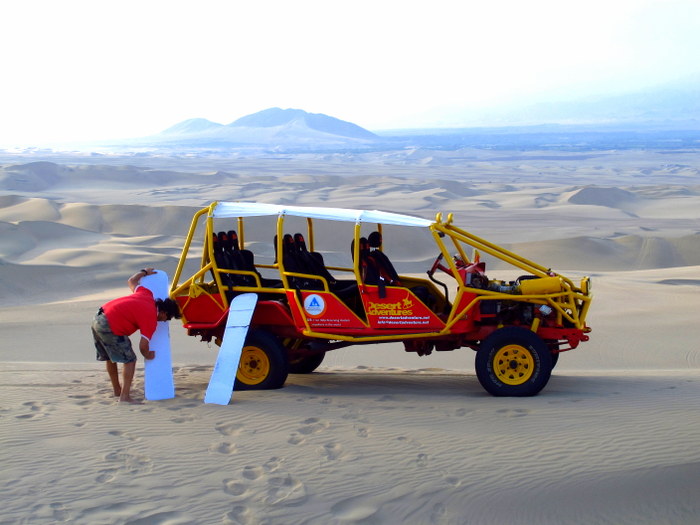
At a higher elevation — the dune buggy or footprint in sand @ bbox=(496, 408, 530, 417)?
the dune buggy

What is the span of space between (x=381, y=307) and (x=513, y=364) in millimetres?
1418

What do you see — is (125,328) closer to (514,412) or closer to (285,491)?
(285,491)

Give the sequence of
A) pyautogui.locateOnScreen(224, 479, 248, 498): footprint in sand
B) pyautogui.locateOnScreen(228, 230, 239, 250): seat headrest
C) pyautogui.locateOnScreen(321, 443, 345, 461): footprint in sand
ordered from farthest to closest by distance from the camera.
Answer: pyautogui.locateOnScreen(228, 230, 239, 250): seat headrest < pyautogui.locateOnScreen(321, 443, 345, 461): footprint in sand < pyautogui.locateOnScreen(224, 479, 248, 498): footprint in sand

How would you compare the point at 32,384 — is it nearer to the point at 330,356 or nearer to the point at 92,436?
the point at 92,436

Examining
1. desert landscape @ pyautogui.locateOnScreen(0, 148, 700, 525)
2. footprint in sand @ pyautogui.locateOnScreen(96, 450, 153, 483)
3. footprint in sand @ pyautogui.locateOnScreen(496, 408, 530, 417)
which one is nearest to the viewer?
desert landscape @ pyautogui.locateOnScreen(0, 148, 700, 525)

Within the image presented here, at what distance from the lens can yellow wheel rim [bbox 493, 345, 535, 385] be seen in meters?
7.93

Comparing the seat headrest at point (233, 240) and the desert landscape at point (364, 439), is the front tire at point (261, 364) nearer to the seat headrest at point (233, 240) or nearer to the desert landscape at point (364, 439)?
the desert landscape at point (364, 439)

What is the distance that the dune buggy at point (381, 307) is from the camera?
799 cm

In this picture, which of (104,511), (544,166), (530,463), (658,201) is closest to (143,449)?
(104,511)

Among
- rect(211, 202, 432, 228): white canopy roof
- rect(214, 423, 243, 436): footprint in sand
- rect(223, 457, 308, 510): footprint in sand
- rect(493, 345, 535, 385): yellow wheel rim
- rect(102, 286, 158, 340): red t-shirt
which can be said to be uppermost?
rect(211, 202, 432, 228): white canopy roof

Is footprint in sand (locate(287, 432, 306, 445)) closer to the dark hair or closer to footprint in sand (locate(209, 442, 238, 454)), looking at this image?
footprint in sand (locate(209, 442, 238, 454))

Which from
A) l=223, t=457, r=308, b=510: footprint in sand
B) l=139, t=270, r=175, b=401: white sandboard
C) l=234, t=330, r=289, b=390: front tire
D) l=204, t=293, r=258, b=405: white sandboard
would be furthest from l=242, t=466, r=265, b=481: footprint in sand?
l=234, t=330, r=289, b=390: front tire

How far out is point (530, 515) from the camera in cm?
543

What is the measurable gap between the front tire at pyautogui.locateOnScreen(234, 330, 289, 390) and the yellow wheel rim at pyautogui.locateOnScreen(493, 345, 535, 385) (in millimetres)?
2175
